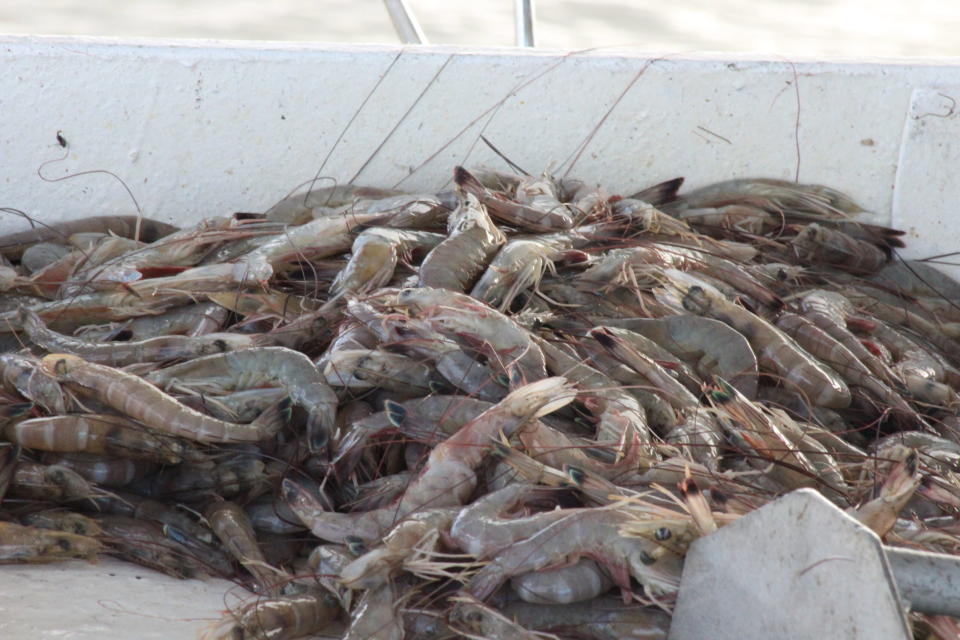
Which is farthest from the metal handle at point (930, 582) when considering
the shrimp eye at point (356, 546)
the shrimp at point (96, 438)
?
the shrimp at point (96, 438)

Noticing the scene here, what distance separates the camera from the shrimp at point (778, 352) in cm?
260

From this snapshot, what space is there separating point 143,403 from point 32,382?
31cm

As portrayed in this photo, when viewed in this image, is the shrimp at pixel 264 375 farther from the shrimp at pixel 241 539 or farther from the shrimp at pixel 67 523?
the shrimp at pixel 67 523

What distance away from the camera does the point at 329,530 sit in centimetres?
212

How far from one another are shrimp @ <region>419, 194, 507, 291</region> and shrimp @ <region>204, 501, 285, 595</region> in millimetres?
774

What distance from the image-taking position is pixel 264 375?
8.11 feet

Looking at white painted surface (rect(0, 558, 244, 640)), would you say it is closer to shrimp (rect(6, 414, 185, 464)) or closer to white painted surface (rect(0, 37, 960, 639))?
shrimp (rect(6, 414, 185, 464))

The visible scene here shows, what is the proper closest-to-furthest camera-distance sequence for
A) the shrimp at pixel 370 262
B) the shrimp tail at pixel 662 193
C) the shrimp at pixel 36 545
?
the shrimp at pixel 36 545 → the shrimp at pixel 370 262 → the shrimp tail at pixel 662 193

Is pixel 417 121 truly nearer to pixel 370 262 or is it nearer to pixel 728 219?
pixel 370 262

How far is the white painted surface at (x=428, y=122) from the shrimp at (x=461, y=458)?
69.5 inches

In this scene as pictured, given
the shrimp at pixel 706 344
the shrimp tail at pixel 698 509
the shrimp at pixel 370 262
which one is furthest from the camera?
the shrimp at pixel 370 262

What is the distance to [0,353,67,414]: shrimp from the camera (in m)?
2.38

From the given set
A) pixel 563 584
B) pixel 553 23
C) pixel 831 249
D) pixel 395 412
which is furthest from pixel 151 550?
pixel 553 23

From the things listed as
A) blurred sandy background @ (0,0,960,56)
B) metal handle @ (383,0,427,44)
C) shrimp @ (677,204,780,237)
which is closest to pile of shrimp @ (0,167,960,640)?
shrimp @ (677,204,780,237)
